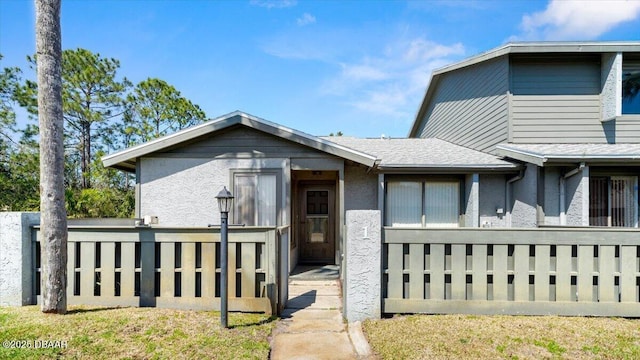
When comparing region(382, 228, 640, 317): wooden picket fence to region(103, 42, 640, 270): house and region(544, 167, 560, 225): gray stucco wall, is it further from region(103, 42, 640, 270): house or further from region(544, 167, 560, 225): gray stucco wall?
region(544, 167, 560, 225): gray stucco wall

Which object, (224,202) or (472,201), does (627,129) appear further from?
(224,202)

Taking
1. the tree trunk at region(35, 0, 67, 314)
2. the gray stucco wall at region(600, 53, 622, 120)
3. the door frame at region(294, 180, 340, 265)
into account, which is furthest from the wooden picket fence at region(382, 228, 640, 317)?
the gray stucco wall at region(600, 53, 622, 120)

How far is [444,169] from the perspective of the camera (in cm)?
838

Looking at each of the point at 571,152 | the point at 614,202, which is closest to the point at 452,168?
the point at 571,152

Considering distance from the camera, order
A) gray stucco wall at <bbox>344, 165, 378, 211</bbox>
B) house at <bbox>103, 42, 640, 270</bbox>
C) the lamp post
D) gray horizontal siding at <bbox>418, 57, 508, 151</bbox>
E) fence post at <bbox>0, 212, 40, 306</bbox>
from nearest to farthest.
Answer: the lamp post, fence post at <bbox>0, 212, 40, 306</bbox>, house at <bbox>103, 42, 640, 270</bbox>, gray stucco wall at <bbox>344, 165, 378, 211</bbox>, gray horizontal siding at <bbox>418, 57, 508, 151</bbox>

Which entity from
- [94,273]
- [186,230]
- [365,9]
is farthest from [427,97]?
[94,273]

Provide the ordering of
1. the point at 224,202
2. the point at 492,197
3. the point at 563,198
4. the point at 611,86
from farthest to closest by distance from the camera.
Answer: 1. the point at 492,197
2. the point at 611,86
3. the point at 563,198
4. the point at 224,202

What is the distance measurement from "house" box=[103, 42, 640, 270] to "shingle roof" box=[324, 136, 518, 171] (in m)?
0.04

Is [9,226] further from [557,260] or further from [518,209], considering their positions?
[518,209]

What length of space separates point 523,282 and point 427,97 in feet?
39.1

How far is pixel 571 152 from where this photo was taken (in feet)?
24.8

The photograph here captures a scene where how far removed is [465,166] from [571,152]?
240 cm

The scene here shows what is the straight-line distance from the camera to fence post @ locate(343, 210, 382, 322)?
4.40 metres

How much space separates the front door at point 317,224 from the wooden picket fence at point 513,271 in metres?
5.04
